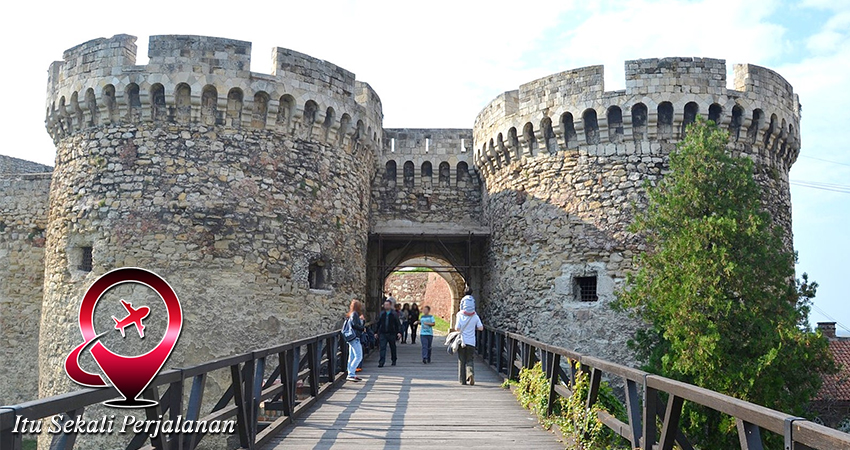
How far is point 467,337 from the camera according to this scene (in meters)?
7.91

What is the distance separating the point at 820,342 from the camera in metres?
8.73

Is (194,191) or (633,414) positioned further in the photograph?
(194,191)

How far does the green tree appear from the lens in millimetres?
8461

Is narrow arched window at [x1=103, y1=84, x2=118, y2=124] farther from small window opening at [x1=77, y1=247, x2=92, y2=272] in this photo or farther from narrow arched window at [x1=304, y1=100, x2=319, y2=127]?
narrow arched window at [x1=304, y1=100, x2=319, y2=127]

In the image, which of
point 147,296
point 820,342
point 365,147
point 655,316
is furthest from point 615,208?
point 147,296

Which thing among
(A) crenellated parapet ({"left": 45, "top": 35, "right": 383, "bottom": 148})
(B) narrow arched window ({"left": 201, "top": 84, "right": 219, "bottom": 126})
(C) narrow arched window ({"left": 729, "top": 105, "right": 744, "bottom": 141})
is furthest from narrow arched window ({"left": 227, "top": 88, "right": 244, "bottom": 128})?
(C) narrow arched window ({"left": 729, "top": 105, "right": 744, "bottom": 141})

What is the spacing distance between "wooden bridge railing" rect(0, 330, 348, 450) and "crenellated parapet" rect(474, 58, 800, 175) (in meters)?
5.79

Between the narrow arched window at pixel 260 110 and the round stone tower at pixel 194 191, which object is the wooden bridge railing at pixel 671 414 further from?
the narrow arched window at pixel 260 110

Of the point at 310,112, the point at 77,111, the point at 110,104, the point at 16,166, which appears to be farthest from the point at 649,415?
the point at 16,166

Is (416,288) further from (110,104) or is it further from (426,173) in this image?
(110,104)

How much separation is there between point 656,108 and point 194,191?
7.41 m

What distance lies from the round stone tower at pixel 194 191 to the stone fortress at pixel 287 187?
0.03 m

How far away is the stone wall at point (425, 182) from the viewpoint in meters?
13.4

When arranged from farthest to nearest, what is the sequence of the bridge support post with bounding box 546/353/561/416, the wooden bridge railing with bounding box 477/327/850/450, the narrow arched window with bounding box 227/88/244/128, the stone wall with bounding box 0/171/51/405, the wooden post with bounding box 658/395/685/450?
the stone wall with bounding box 0/171/51/405, the narrow arched window with bounding box 227/88/244/128, the bridge support post with bounding box 546/353/561/416, the wooden post with bounding box 658/395/685/450, the wooden bridge railing with bounding box 477/327/850/450
